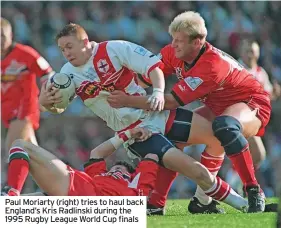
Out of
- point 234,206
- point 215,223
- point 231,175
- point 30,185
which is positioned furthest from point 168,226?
point 30,185

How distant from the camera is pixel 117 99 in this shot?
7.62 meters

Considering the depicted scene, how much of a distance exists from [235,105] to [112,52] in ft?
3.40

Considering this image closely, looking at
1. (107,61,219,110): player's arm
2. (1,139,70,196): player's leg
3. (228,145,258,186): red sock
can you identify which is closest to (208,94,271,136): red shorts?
(107,61,219,110): player's arm

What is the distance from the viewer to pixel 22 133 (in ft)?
35.4

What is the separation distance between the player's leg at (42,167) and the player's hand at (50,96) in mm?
684

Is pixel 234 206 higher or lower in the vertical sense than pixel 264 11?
lower

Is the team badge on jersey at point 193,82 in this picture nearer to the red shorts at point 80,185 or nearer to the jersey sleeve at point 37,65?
the red shorts at point 80,185

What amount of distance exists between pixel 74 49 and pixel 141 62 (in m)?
0.51

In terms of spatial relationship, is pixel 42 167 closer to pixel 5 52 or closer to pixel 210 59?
pixel 210 59

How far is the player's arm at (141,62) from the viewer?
7511 mm

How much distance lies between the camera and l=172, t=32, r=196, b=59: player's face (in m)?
7.71

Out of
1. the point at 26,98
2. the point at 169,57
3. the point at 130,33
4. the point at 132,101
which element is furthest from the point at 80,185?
the point at 130,33

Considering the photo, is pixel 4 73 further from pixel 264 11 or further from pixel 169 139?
pixel 264 11

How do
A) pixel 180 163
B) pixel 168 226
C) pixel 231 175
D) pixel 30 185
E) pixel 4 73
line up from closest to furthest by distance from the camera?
pixel 168 226 < pixel 180 163 < pixel 4 73 < pixel 231 175 < pixel 30 185
